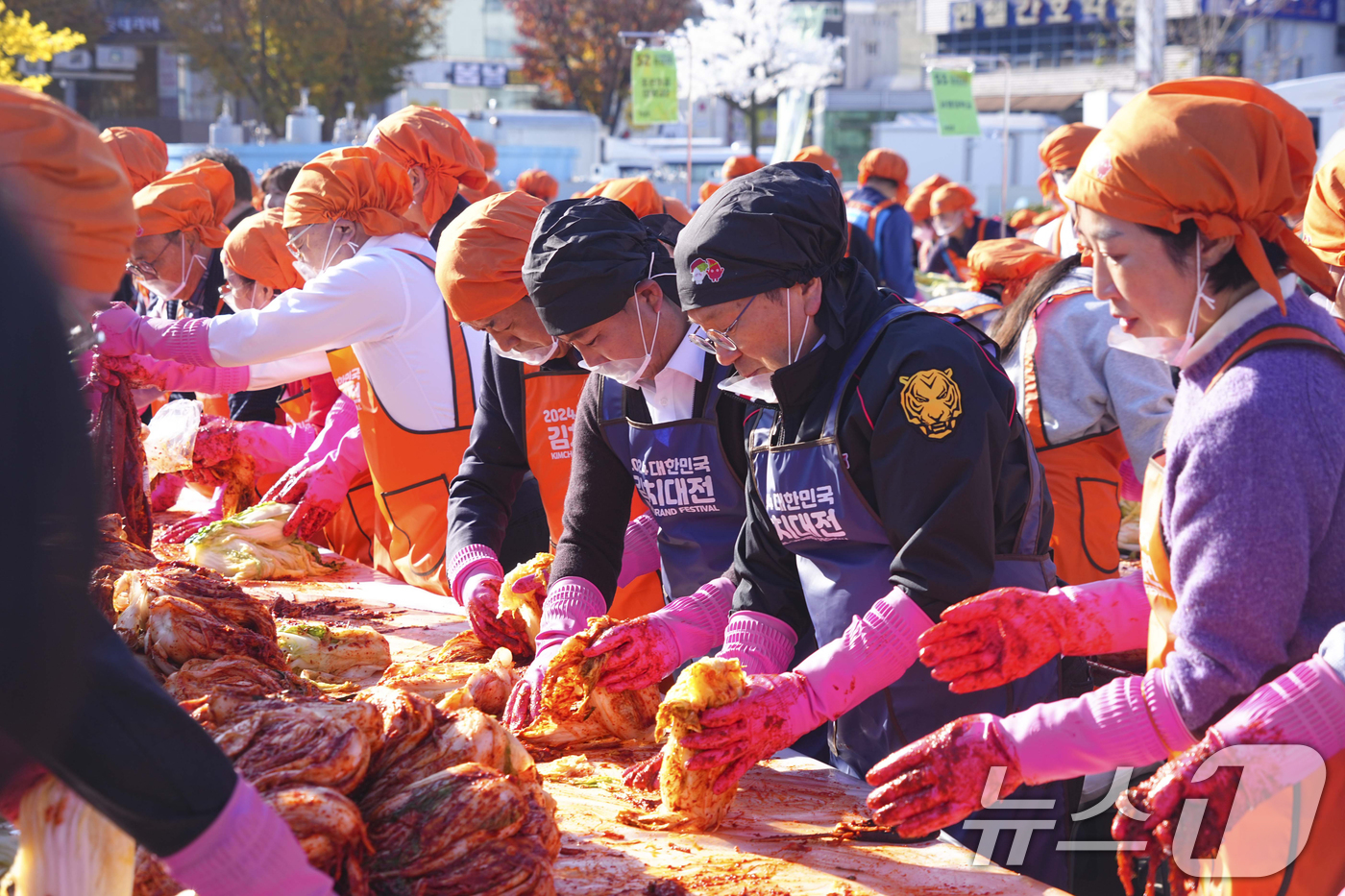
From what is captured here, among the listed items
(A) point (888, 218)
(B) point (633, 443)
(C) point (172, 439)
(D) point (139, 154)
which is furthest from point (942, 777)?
(A) point (888, 218)

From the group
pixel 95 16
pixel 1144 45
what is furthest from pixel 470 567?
pixel 95 16

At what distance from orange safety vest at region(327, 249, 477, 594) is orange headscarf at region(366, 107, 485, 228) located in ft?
2.61

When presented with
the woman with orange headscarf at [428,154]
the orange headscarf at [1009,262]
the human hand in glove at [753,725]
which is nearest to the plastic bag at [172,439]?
the woman with orange headscarf at [428,154]

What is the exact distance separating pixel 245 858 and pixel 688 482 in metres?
1.46

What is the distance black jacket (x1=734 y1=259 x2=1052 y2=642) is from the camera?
6.86ft

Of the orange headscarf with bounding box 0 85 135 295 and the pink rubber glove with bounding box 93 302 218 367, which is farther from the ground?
the orange headscarf with bounding box 0 85 135 295

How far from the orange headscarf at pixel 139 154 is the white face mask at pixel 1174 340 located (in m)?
5.01

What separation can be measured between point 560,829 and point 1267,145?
156cm

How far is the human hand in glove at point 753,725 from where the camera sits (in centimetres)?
203

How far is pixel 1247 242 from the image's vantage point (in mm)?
1651

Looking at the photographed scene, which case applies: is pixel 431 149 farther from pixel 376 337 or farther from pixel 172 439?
pixel 172 439

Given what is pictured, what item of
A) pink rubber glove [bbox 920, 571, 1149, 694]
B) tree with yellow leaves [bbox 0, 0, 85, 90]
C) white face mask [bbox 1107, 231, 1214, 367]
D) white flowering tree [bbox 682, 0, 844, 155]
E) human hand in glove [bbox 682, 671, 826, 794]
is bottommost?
human hand in glove [bbox 682, 671, 826, 794]

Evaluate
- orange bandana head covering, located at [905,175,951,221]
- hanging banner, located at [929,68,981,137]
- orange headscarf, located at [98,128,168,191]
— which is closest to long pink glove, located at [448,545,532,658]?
orange headscarf, located at [98,128,168,191]

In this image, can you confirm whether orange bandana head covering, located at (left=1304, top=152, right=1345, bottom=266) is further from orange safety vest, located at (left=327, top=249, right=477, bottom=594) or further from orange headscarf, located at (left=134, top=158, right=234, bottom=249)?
orange headscarf, located at (left=134, top=158, right=234, bottom=249)
